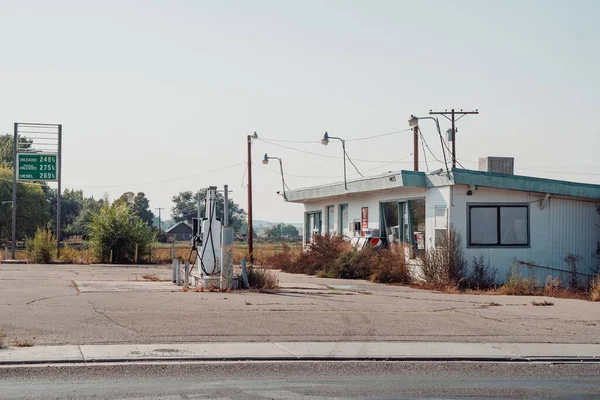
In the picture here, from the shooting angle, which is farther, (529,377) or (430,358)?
(430,358)

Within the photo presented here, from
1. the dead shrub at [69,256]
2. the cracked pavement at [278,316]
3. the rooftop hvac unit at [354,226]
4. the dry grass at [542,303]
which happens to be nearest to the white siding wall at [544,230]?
the cracked pavement at [278,316]

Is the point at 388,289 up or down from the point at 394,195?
down

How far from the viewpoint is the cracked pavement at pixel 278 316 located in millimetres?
14539

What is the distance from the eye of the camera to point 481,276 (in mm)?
26094

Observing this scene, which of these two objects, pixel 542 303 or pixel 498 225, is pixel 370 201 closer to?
pixel 498 225

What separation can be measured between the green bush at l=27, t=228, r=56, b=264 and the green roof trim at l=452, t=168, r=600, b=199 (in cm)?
2478

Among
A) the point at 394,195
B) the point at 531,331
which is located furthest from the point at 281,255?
the point at 531,331

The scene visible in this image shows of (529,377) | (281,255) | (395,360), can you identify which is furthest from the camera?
(281,255)

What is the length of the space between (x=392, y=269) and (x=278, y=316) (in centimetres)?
1175

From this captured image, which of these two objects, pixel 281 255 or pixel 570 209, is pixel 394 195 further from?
pixel 281 255

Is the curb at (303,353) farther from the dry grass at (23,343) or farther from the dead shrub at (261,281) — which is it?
the dead shrub at (261,281)

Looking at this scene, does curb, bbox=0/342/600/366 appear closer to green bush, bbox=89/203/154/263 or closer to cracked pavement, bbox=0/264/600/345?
cracked pavement, bbox=0/264/600/345

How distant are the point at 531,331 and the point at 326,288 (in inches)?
375

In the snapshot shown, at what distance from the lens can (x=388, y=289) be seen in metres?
25.4
